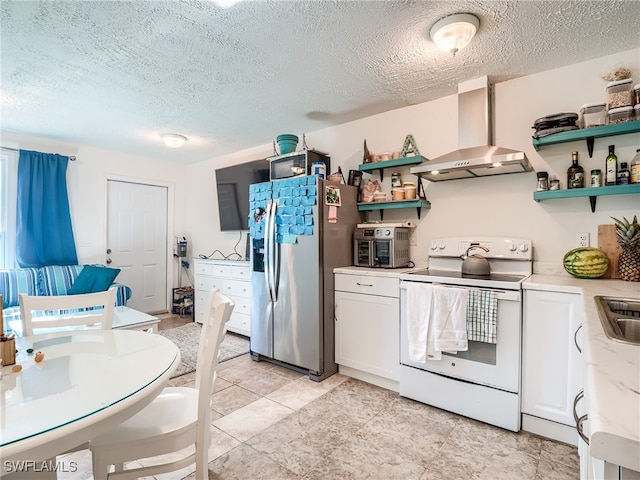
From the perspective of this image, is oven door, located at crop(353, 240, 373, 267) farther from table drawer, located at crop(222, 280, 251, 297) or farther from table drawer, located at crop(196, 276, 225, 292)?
table drawer, located at crop(196, 276, 225, 292)

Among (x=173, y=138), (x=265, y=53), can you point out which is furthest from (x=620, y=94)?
(x=173, y=138)

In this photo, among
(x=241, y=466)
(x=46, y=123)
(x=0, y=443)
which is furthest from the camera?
(x=46, y=123)

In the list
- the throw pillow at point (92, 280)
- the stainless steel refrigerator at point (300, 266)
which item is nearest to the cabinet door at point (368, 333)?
the stainless steel refrigerator at point (300, 266)

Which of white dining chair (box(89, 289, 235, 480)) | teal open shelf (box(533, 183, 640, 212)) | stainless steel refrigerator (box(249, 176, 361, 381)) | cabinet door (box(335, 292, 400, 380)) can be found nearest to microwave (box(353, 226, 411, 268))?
stainless steel refrigerator (box(249, 176, 361, 381))

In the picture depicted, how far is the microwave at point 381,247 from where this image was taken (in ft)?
9.40

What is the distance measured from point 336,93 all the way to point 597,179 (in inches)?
79.3

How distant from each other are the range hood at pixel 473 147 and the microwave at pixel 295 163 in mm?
1143

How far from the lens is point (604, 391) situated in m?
0.58

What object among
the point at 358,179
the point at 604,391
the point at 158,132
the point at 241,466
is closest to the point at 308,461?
the point at 241,466

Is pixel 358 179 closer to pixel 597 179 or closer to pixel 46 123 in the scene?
pixel 597 179

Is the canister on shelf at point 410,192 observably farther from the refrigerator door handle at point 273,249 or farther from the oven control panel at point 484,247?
the refrigerator door handle at point 273,249

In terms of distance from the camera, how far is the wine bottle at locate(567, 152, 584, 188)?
2268 mm

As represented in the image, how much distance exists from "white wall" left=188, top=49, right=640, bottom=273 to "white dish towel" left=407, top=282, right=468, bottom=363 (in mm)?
796

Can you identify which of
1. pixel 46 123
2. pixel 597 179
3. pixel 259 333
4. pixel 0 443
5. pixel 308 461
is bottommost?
pixel 308 461
